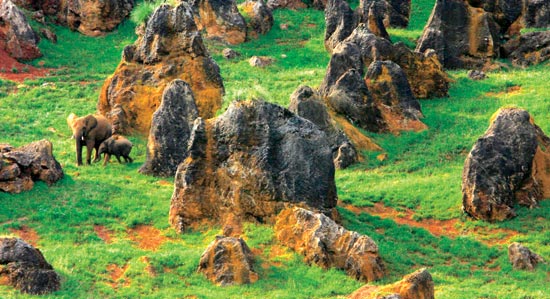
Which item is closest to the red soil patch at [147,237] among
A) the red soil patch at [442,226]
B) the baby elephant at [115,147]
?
the red soil patch at [442,226]

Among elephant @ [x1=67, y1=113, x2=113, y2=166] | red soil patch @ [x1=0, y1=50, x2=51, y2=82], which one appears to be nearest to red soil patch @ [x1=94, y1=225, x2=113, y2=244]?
elephant @ [x1=67, y1=113, x2=113, y2=166]

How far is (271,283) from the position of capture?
32250mm

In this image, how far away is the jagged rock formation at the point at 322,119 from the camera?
153 ft

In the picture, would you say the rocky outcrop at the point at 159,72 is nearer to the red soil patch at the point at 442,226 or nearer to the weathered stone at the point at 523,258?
the red soil patch at the point at 442,226

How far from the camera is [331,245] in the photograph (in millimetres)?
33781

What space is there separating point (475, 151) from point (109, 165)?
1569cm

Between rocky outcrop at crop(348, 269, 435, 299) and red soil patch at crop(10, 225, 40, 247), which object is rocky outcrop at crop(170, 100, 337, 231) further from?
rocky outcrop at crop(348, 269, 435, 299)

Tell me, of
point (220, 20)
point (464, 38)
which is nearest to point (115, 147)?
point (220, 20)

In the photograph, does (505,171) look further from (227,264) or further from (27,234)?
→ (27,234)

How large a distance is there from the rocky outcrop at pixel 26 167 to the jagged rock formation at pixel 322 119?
1138 centimetres

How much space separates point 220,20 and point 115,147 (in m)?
24.5

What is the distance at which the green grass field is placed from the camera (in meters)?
32.1

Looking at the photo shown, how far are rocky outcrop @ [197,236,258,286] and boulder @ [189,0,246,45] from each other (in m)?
37.2

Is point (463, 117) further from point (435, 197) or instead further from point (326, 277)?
point (326, 277)
